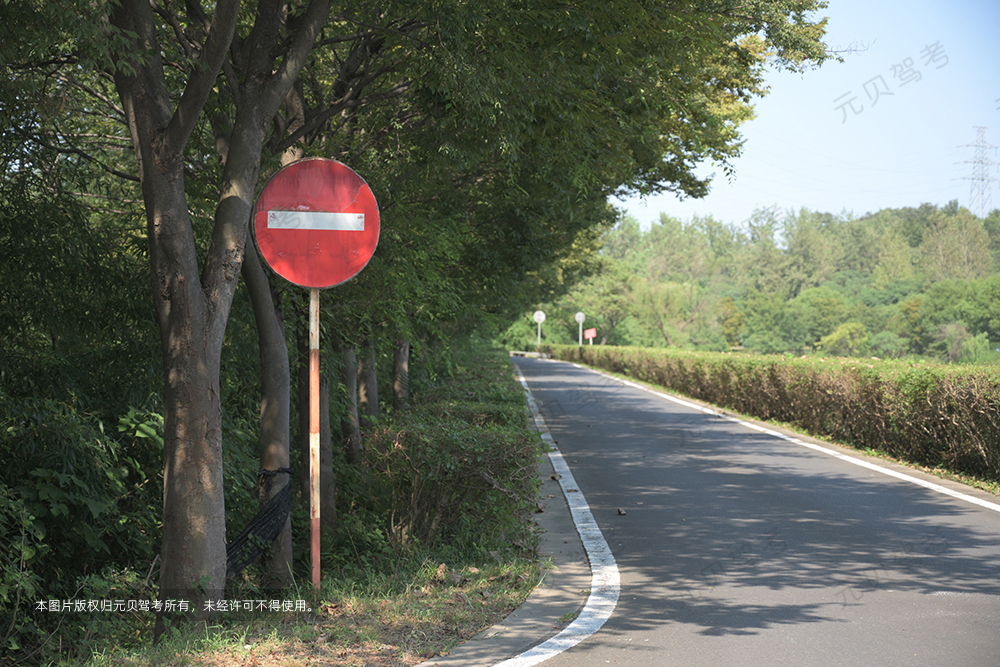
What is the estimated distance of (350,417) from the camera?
37.7ft

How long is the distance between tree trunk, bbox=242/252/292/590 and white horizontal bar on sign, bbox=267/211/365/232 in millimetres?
1544

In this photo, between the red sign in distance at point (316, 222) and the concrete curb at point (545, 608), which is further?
the red sign in distance at point (316, 222)

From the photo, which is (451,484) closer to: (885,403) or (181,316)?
(181,316)

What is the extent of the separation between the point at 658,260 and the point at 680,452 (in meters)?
139

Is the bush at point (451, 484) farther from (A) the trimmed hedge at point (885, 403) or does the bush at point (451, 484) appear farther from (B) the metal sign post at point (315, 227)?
(A) the trimmed hedge at point (885, 403)

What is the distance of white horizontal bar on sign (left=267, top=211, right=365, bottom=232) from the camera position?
5.73 m

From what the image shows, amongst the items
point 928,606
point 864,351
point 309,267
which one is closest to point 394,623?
point 309,267

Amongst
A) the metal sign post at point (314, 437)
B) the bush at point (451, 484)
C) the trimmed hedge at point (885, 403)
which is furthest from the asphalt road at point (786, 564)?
the metal sign post at point (314, 437)

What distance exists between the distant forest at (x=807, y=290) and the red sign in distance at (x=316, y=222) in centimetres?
3854

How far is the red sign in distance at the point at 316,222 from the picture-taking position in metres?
5.72

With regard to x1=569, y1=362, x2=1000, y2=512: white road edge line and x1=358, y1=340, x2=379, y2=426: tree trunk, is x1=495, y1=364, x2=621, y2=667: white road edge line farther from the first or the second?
x1=358, y1=340, x2=379, y2=426: tree trunk

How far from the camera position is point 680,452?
1370 cm

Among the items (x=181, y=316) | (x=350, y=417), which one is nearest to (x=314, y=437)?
(x=181, y=316)

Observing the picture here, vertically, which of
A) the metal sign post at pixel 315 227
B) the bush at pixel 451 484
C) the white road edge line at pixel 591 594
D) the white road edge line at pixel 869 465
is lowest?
the white road edge line at pixel 591 594
